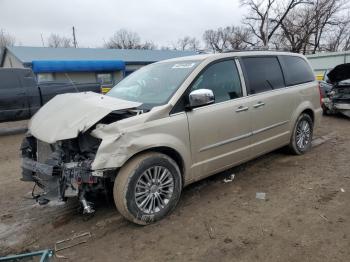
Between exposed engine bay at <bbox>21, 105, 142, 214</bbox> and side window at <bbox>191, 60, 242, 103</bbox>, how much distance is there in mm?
1021

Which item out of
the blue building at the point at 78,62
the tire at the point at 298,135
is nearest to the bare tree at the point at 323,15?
the blue building at the point at 78,62

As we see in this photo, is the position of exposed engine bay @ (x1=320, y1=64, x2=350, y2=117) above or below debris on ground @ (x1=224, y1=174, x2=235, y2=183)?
above

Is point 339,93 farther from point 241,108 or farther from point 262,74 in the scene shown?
point 241,108

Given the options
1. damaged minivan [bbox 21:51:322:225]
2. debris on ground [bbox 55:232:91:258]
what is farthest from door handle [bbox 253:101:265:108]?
debris on ground [bbox 55:232:91:258]

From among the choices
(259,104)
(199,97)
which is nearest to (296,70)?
(259,104)

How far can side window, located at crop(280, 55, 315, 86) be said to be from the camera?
549 cm

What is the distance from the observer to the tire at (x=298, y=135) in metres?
5.69

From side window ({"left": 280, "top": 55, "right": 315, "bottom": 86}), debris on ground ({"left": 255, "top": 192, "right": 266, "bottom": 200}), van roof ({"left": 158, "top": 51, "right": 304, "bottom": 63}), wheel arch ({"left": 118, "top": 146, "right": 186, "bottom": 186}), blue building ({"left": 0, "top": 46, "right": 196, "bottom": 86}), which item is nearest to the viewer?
wheel arch ({"left": 118, "top": 146, "right": 186, "bottom": 186})

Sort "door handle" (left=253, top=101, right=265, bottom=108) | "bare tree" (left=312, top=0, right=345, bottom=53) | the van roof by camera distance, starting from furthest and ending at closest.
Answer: "bare tree" (left=312, top=0, right=345, bottom=53) < "door handle" (left=253, top=101, right=265, bottom=108) < the van roof

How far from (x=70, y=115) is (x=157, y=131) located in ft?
3.22

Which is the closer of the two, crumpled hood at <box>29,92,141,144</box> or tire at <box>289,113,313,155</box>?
crumpled hood at <box>29,92,141,144</box>

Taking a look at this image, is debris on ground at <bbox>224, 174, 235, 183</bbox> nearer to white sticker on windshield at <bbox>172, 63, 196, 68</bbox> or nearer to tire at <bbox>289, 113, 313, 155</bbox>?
tire at <bbox>289, 113, 313, 155</bbox>

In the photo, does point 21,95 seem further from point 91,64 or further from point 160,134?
point 91,64

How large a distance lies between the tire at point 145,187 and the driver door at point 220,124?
407mm
